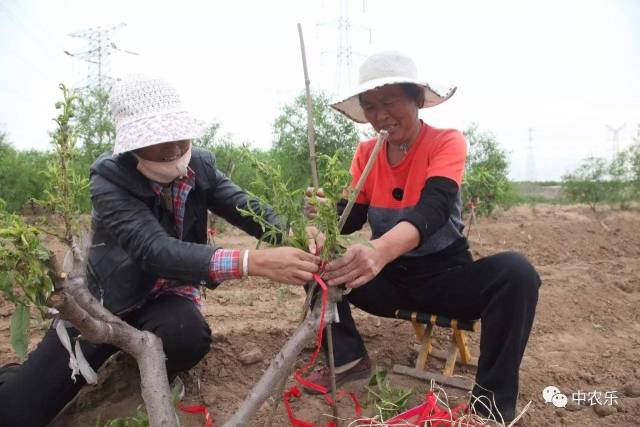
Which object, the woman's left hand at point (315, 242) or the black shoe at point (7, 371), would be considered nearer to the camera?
the woman's left hand at point (315, 242)

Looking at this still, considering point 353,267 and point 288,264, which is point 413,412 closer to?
point 353,267

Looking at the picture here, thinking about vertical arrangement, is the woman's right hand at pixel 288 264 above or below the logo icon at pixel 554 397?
above

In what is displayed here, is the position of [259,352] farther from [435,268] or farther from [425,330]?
[435,268]

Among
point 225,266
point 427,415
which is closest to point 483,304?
point 427,415

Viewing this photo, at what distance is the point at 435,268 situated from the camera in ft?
7.54

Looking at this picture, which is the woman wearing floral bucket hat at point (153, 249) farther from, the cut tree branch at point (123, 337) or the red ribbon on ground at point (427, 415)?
the red ribbon on ground at point (427, 415)

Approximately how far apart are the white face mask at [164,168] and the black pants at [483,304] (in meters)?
1.04

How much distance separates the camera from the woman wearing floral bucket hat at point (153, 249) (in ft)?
5.67

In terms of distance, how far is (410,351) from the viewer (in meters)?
2.82

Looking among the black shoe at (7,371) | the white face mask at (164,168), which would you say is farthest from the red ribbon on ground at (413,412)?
the black shoe at (7,371)

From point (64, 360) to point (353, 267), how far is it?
1290 mm

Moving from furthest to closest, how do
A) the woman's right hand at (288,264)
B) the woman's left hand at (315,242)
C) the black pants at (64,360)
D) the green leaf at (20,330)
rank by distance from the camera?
1. the black pants at (64,360)
2. the woman's left hand at (315,242)
3. the woman's right hand at (288,264)
4. the green leaf at (20,330)

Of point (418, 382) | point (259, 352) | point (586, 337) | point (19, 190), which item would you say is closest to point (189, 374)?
point (259, 352)

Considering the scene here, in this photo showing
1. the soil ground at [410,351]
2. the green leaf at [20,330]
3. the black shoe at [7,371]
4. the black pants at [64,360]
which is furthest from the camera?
the soil ground at [410,351]
